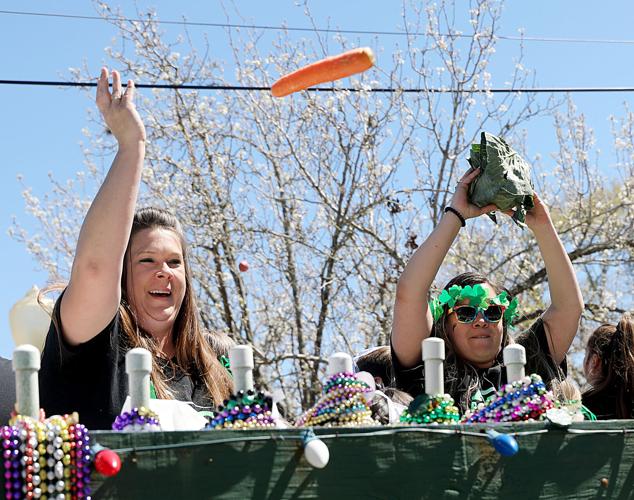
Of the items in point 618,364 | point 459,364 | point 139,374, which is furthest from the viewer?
point 618,364

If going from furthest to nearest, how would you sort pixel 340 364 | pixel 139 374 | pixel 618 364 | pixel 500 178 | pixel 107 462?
pixel 618 364
pixel 500 178
pixel 340 364
pixel 139 374
pixel 107 462

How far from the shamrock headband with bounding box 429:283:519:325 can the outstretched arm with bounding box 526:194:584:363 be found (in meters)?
0.15

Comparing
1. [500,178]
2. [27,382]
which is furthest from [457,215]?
[27,382]

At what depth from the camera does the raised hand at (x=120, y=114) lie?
2287mm

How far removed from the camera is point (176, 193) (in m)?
10.2

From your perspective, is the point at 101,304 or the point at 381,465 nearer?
the point at 381,465

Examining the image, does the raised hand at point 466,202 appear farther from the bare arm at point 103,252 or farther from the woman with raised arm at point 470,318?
the bare arm at point 103,252

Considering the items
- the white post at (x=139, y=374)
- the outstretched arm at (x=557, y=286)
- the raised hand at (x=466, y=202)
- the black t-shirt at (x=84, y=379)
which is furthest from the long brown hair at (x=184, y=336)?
the outstretched arm at (x=557, y=286)

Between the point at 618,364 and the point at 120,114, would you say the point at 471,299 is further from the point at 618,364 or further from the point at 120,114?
the point at 120,114

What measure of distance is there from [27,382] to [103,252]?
500mm

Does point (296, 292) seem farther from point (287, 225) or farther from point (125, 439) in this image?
point (125, 439)

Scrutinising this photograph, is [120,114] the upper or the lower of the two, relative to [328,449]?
upper

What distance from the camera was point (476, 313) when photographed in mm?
3361

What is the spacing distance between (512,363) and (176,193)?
827cm
